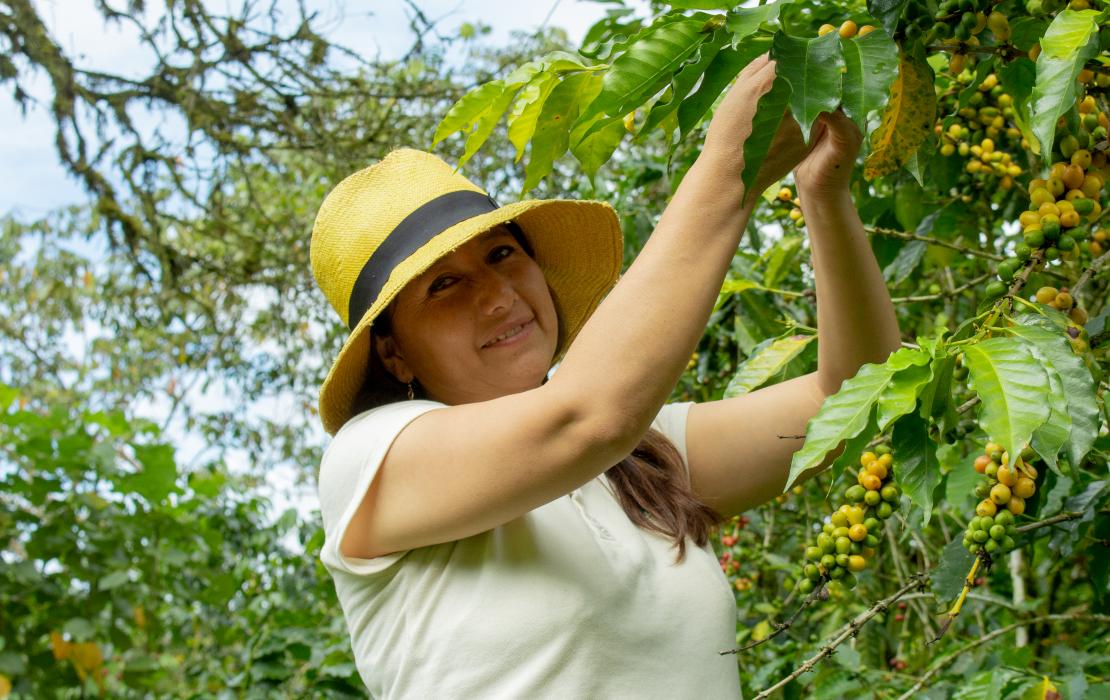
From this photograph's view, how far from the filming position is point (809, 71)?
1.07 meters

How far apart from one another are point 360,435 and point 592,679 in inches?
17.4

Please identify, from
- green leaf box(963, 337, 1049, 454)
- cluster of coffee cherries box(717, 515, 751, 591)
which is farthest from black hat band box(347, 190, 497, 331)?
cluster of coffee cherries box(717, 515, 751, 591)

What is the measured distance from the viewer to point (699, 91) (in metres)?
1.13

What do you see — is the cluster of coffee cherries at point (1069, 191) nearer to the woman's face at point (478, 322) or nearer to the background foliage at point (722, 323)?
the background foliage at point (722, 323)

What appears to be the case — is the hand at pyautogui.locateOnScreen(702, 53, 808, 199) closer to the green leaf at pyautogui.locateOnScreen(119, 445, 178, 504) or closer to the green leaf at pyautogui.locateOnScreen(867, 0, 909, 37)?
the green leaf at pyautogui.locateOnScreen(867, 0, 909, 37)

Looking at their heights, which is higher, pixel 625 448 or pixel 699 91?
pixel 699 91

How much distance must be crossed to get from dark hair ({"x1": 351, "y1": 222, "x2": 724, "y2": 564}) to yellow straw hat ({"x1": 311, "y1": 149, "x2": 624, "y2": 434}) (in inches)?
0.8

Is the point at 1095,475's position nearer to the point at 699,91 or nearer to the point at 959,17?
the point at 959,17

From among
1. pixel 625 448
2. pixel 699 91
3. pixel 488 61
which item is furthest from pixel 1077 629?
pixel 488 61

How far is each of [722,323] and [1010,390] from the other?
173cm

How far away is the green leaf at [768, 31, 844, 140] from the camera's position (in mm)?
1060

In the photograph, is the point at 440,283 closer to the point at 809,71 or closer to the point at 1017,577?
the point at 809,71

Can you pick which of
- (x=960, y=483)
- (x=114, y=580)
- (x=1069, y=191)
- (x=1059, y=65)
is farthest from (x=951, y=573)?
(x=114, y=580)

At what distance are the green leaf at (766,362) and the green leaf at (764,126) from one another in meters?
0.75
